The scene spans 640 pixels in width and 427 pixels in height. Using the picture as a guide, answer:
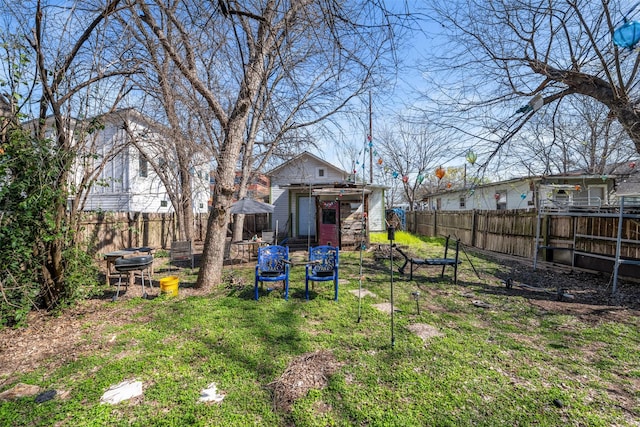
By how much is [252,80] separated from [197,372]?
5.26 meters

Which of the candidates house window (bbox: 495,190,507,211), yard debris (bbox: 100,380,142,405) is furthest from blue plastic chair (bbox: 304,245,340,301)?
house window (bbox: 495,190,507,211)

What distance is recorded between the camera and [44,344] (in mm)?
3559

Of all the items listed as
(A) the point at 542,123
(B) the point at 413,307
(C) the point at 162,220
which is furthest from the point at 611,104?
(C) the point at 162,220

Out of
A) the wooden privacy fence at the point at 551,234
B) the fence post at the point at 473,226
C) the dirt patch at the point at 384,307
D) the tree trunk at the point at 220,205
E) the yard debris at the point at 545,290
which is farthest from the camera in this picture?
the fence post at the point at 473,226

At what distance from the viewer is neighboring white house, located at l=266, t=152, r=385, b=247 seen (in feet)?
37.8

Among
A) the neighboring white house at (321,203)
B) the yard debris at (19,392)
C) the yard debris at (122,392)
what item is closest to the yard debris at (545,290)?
the neighboring white house at (321,203)

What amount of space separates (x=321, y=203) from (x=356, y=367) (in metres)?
8.95

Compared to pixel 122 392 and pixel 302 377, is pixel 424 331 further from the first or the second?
pixel 122 392

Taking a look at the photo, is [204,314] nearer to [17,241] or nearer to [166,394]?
[166,394]

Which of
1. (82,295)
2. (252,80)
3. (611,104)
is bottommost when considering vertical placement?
(82,295)

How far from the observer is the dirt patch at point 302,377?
2.57m

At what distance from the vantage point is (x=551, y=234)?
889 cm

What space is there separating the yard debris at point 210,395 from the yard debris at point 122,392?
1.94 feet

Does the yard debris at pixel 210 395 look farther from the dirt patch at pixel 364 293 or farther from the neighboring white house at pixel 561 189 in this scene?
the neighboring white house at pixel 561 189
